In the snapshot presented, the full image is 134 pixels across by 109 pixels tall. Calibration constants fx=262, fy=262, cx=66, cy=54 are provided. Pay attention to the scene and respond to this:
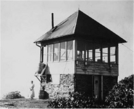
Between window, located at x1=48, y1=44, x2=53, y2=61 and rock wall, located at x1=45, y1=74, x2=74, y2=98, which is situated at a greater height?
window, located at x1=48, y1=44, x2=53, y2=61

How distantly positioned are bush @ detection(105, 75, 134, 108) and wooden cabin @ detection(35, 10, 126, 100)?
449 cm

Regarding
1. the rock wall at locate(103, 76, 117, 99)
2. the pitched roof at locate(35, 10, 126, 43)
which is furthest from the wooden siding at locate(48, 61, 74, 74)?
the rock wall at locate(103, 76, 117, 99)

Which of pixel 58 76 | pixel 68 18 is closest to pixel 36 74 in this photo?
pixel 58 76

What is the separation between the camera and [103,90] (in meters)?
22.9

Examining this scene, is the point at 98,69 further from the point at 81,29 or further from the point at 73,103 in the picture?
the point at 73,103

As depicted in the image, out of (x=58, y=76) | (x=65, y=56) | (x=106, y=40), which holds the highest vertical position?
(x=106, y=40)

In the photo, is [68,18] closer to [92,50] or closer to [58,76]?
[92,50]

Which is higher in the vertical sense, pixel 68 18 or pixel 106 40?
pixel 68 18

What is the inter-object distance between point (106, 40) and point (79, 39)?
287cm

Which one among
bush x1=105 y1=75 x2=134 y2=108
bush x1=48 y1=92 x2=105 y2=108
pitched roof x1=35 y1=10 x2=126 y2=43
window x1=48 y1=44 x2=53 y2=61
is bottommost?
bush x1=48 y1=92 x2=105 y2=108

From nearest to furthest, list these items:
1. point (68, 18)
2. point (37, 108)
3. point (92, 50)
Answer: point (37, 108)
point (92, 50)
point (68, 18)

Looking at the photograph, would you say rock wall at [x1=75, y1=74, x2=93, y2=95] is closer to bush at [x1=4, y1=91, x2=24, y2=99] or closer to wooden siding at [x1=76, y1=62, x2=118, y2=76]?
wooden siding at [x1=76, y1=62, x2=118, y2=76]

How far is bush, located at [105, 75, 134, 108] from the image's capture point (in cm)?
1641

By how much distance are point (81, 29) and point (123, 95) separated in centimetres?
751
